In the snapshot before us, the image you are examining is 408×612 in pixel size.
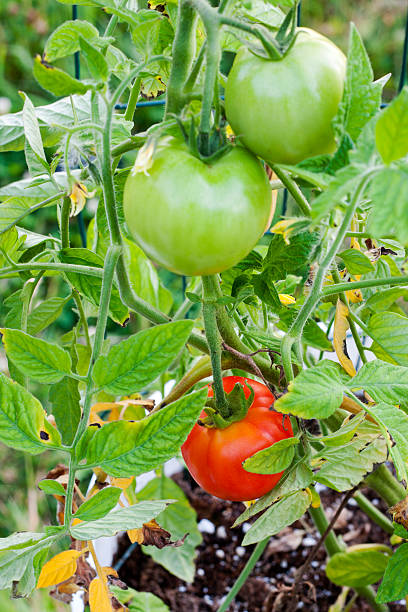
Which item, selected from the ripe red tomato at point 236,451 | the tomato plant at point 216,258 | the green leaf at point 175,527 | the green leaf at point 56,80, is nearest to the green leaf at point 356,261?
the tomato plant at point 216,258

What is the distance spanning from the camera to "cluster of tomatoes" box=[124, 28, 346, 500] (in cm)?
25

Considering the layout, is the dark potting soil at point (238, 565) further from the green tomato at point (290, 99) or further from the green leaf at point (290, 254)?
the green tomato at point (290, 99)

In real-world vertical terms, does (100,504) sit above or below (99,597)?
above

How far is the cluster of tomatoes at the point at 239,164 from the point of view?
0.25 meters

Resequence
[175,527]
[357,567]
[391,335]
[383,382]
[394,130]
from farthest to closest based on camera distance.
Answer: [175,527], [357,567], [391,335], [383,382], [394,130]

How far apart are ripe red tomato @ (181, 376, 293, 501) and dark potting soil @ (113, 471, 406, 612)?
13.3 inches

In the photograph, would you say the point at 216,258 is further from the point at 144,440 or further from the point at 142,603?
the point at 142,603

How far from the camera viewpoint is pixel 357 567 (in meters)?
0.58

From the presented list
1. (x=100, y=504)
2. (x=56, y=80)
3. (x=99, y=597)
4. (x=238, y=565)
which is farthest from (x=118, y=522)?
(x=238, y=565)

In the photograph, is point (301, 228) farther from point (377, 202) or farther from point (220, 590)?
point (220, 590)

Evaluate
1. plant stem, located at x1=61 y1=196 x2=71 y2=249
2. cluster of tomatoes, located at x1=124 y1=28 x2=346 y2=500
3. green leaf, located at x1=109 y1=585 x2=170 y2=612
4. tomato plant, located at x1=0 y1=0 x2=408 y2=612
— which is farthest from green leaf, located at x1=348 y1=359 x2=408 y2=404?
green leaf, located at x1=109 y1=585 x2=170 y2=612

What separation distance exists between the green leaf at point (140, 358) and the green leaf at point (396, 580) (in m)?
0.24

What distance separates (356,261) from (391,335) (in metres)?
0.07

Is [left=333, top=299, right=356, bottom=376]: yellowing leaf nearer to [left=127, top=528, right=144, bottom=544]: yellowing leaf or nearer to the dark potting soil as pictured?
[left=127, top=528, right=144, bottom=544]: yellowing leaf
